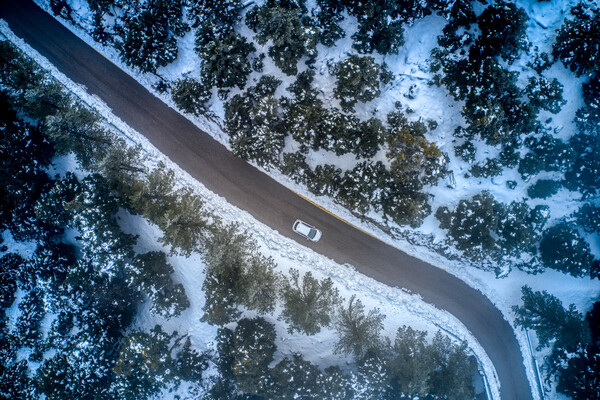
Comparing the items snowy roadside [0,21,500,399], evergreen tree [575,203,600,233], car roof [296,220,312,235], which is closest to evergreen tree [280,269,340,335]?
snowy roadside [0,21,500,399]

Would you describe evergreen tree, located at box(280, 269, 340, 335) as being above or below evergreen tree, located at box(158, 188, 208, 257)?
below

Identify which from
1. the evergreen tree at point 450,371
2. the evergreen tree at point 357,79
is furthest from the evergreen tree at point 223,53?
the evergreen tree at point 450,371

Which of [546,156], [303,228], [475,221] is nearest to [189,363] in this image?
[303,228]

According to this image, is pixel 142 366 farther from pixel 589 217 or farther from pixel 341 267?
pixel 589 217

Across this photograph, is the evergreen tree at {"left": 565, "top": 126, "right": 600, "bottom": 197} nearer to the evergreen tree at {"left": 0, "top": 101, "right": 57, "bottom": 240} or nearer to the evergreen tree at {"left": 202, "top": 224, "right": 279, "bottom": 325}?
the evergreen tree at {"left": 202, "top": 224, "right": 279, "bottom": 325}

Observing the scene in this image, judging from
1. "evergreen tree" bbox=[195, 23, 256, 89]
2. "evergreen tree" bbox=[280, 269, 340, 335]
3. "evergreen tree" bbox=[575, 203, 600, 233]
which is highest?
"evergreen tree" bbox=[195, 23, 256, 89]

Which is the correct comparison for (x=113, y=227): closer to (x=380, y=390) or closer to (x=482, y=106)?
(x=380, y=390)
